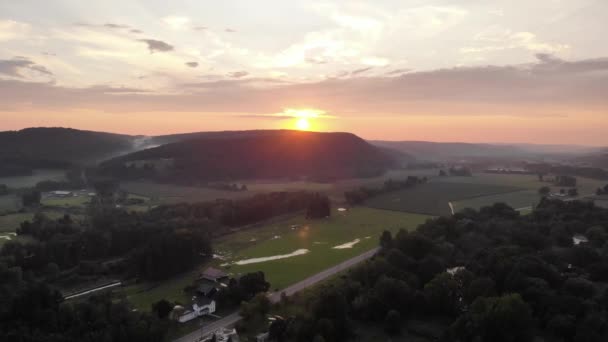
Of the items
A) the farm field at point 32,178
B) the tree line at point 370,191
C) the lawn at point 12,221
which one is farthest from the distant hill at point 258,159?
the lawn at point 12,221

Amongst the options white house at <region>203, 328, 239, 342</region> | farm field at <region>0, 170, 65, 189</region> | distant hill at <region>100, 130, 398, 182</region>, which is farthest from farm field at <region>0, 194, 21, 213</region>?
white house at <region>203, 328, 239, 342</region>

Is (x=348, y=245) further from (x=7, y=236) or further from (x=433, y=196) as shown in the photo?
(x=433, y=196)

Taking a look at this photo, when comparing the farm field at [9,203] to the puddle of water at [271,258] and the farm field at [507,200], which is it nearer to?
the puddle of water at [271,258]

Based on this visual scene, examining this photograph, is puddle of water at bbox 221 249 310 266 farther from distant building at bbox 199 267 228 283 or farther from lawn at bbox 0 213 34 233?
lawn at bbox 0 213 34 233

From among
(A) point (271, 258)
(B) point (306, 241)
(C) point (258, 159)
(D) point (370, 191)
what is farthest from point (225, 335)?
(C) point (258, 159)

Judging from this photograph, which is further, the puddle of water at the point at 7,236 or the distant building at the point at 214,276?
the puddle of water at the point at 7,236
